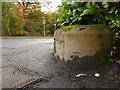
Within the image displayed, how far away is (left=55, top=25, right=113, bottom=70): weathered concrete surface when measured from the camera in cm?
326

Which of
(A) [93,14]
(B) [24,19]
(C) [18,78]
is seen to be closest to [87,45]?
(A) [93,14]

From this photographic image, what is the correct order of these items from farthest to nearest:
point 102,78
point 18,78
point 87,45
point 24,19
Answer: point 24,19
point 87,45
point 18,78
point 102,78

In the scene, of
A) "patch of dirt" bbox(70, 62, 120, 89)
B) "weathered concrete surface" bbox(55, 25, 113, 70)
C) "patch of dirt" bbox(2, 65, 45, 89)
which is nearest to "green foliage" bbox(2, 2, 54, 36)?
"patch of dirt" bbox(2, 65, 45, 89)

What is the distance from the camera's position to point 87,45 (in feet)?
10.7

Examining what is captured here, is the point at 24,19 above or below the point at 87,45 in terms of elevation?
below

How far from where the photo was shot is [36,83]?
2.90 meters

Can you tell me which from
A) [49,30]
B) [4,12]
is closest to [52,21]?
[49,30]

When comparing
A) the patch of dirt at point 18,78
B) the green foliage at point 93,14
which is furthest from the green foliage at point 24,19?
the patch of dirt at point 18,78

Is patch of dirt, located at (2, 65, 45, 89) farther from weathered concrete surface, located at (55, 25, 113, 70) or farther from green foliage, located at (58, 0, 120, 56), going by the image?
green foliage, located at (58, 0, 120, 56)

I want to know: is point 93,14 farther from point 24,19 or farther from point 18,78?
point 24,19

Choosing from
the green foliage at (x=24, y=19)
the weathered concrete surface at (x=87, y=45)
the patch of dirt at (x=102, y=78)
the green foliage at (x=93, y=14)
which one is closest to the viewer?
the patch of dirt at (x=102, y=78)

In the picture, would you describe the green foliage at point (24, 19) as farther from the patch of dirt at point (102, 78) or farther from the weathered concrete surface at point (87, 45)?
the patch of dirt at point (102, 78)

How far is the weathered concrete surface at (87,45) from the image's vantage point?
3262 millimetres

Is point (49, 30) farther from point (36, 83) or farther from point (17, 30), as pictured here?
point (36, 83)
